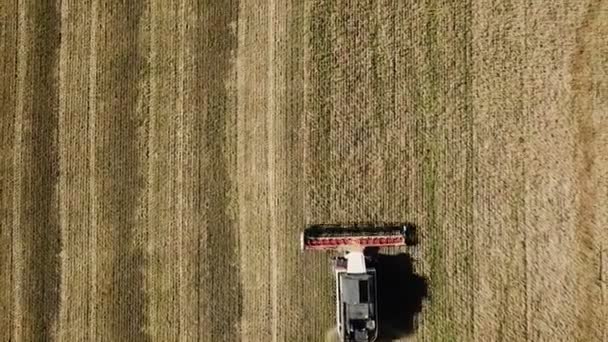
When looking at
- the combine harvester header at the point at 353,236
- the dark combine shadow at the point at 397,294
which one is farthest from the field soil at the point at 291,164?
the combine harvester header at the point at 353,236

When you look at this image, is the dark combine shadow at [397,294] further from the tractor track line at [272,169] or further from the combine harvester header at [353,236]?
the tractor track line at [272,169]

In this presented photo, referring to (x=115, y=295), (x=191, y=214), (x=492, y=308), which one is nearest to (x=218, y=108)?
(x=191, y=214)

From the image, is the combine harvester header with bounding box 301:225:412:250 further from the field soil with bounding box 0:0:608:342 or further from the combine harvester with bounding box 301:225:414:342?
the field soil with bounding box 0:0:608:342

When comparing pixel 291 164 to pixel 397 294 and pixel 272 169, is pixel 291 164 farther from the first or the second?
pixel 397 294

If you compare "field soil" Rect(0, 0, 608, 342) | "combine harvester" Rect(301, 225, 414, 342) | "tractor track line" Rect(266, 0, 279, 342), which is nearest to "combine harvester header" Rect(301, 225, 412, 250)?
"combine harvester" Rect(301, 225, 414, 342)

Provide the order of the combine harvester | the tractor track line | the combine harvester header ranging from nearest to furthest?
1. the combine harvester
2. the combine harvester header
3. the tractor track line

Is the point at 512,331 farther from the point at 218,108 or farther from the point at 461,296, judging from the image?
the point at 218,108
